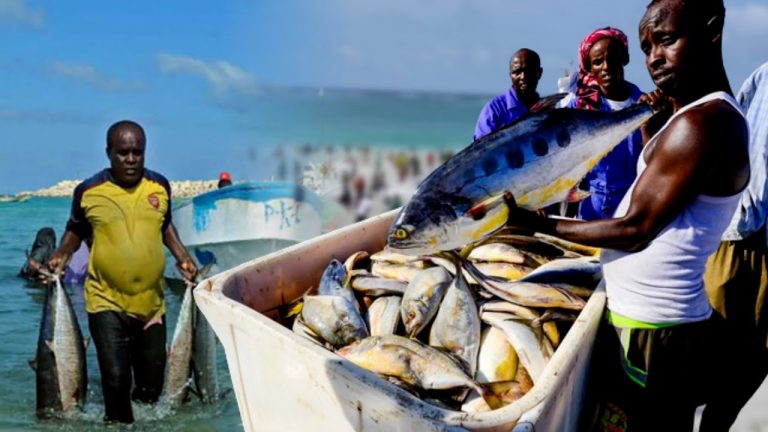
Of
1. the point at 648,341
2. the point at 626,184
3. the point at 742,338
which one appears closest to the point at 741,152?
the point at 648,341

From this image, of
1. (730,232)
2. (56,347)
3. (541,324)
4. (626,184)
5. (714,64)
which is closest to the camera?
(714,64)

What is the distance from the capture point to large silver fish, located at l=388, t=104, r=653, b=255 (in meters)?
2.16

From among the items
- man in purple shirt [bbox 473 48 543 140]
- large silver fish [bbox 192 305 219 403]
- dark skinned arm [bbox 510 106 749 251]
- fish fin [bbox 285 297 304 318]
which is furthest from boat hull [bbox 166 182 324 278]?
dark skinned arm [bbox 510 106 749 251]

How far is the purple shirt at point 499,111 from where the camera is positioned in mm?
4922

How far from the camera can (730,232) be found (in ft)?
10.1

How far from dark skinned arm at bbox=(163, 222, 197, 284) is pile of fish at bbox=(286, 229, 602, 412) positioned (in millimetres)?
2118

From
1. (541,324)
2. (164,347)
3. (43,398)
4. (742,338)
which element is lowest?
(43,398)

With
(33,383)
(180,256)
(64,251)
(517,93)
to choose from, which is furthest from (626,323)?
(33,383)

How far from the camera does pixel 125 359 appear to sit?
17.0 ft

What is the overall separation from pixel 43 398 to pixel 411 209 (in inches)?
190

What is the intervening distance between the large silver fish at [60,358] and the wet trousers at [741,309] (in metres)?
4.36

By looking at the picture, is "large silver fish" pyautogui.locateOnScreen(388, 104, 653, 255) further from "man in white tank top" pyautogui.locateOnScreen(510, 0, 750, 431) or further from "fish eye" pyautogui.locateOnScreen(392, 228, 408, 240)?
"man in white tank top" pyautogui.locateOnScreen(510, 0, 750, 431)

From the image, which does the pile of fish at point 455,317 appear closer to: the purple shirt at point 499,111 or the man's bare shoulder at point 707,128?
the man's bare shoulder at point 707,128

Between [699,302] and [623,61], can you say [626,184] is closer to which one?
[623,61]
